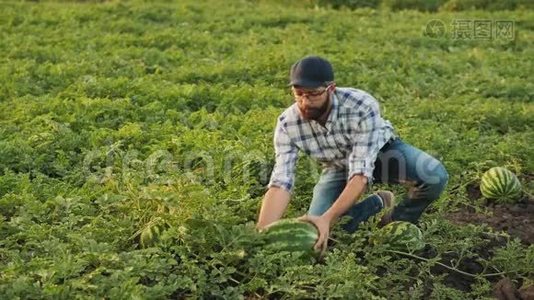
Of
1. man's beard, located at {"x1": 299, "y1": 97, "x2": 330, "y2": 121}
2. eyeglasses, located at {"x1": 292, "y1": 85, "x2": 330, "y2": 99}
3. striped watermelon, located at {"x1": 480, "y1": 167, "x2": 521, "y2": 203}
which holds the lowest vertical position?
striped watermelon, located at {"x1": 480, "y1": 167, "x2": 521, "y2": 203}

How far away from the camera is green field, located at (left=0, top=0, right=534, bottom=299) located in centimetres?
489

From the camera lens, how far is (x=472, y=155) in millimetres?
7688

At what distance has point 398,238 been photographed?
549 cm

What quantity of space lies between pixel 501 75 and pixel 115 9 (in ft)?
25.1

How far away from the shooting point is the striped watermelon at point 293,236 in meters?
5.06

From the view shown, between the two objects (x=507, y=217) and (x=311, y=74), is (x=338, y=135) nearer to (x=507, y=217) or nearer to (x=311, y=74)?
(x=311, y=74)

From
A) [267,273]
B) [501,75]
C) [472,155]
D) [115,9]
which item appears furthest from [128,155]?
[115,9]

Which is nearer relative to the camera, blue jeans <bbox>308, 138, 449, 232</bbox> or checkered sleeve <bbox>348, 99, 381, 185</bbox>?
checkered sleeve <bbox>348, 99, 381, 185</bbox>

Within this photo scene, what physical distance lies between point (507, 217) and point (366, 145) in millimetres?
1817

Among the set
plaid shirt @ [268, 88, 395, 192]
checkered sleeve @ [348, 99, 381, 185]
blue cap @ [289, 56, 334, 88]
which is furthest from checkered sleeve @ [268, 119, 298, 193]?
blue cap @ [289, 56, 334, 88]

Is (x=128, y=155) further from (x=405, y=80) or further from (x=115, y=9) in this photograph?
(x=115, y=9)

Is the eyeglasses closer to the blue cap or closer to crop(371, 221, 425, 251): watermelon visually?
the blue cap

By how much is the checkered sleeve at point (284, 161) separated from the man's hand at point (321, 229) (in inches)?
18.1

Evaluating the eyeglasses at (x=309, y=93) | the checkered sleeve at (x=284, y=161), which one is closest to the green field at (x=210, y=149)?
the checkered sleeve at (x=284, y=161)
